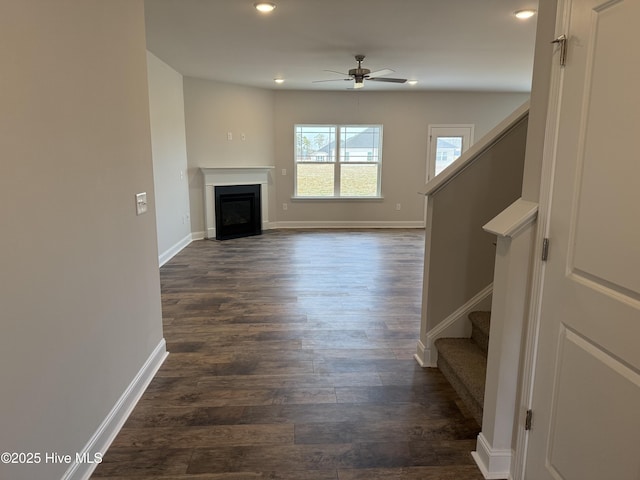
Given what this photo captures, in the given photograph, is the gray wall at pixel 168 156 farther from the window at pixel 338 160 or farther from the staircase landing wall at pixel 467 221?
the staircase landing wall at pixel 467 221

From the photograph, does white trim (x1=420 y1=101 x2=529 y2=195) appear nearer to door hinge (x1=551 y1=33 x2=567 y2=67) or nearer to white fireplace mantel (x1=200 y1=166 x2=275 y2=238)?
door hinge (x1=551 y1=33 x2=567 y2=67)

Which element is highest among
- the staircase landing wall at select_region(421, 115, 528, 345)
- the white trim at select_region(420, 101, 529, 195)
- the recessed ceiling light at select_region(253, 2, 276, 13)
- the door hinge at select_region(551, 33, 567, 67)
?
the recessed ceiling light at select_region(253, 2, 276, 13)

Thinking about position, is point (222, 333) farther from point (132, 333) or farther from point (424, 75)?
point (424, 75)

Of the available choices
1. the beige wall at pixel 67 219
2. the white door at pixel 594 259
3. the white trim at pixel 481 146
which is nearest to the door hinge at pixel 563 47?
the white door at pixel 594 259

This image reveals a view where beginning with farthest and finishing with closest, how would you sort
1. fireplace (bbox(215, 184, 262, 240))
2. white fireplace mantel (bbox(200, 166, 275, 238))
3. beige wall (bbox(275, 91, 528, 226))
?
beige wall (bbox(275, 91, 528, 226)) → fireplace (bbox(215, 184, 262, 240)) → white fireplace mantel (bbox(200, 166, 275, 238))

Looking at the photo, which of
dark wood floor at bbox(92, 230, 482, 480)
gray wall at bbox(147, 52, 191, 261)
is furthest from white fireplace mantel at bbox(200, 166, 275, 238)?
dark wood floor at bbox(92, 230, 482, 480)

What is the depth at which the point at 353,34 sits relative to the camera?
4.32 metres

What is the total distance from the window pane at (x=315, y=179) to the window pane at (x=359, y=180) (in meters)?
0.25

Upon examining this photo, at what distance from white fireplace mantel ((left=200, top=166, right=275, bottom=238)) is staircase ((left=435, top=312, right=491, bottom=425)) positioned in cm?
531

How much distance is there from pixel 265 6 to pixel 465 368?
322 centimetres

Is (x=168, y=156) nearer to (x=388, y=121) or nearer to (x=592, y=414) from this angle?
(x=388, y=121)

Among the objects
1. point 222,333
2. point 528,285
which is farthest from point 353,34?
point 528,285

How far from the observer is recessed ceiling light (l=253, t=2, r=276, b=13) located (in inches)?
136

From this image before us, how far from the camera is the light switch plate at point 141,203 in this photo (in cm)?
238
